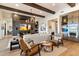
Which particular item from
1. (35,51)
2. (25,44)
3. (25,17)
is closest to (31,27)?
(25,17)

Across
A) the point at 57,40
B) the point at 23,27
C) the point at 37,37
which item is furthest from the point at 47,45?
the point at 23,27

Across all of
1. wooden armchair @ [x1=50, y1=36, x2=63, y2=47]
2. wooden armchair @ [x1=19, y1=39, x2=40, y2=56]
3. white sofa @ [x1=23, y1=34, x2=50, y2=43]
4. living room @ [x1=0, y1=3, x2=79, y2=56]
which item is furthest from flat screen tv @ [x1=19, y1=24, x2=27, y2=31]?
wooden armchair @ [x1=50, y1=36, x2=63, y2=47]

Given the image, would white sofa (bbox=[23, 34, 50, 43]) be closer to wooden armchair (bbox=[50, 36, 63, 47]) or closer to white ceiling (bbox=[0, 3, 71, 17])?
wooden armchair (bbox=[50, 36, 63, 47])

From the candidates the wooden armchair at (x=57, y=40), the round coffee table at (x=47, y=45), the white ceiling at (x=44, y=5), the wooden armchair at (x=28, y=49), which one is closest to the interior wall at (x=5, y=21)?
the white ceiling at (x=44, y=5)

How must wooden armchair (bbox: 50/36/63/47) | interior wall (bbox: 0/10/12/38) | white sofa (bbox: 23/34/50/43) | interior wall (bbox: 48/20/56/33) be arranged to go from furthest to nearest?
wooden armchair (bbox: 50/36/63/47) → interior wall (bbox: 48/20/56/33) → white sofa (bbox: 23/34/50/43) → interior wall (bbox: 0/10/12/38)

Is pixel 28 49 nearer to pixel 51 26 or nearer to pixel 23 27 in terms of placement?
pixel 23 27

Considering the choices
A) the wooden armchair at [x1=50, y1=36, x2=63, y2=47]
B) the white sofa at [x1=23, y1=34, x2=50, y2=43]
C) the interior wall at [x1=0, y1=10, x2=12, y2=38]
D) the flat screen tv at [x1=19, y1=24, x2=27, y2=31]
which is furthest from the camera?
the wooden armchair at [x1=50, y1=36, x2=63, y2=47]

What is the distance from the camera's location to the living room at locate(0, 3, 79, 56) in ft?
9.53

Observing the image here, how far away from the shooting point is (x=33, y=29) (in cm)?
327

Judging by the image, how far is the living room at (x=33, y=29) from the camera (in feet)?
9.53

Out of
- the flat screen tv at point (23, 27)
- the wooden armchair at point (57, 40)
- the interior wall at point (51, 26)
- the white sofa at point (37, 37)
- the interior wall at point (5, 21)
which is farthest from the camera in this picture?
the wooden armchair at point (57, 40)

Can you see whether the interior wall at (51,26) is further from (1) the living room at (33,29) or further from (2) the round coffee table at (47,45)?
(2) the round coffee table at (47,45)

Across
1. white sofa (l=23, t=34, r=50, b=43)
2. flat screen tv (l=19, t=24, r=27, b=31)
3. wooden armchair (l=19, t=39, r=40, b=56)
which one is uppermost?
flat screen tv (l=19, t=24, r=27, b=31)

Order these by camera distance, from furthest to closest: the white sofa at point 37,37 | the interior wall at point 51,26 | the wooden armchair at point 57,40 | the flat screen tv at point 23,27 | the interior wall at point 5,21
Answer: the wooden armchair at point 57,40 < the interior wall at point 51,26 < the white sofa at point 37,37 < the flat screen tv at point 23,27 < the interior wall at point 5,21
